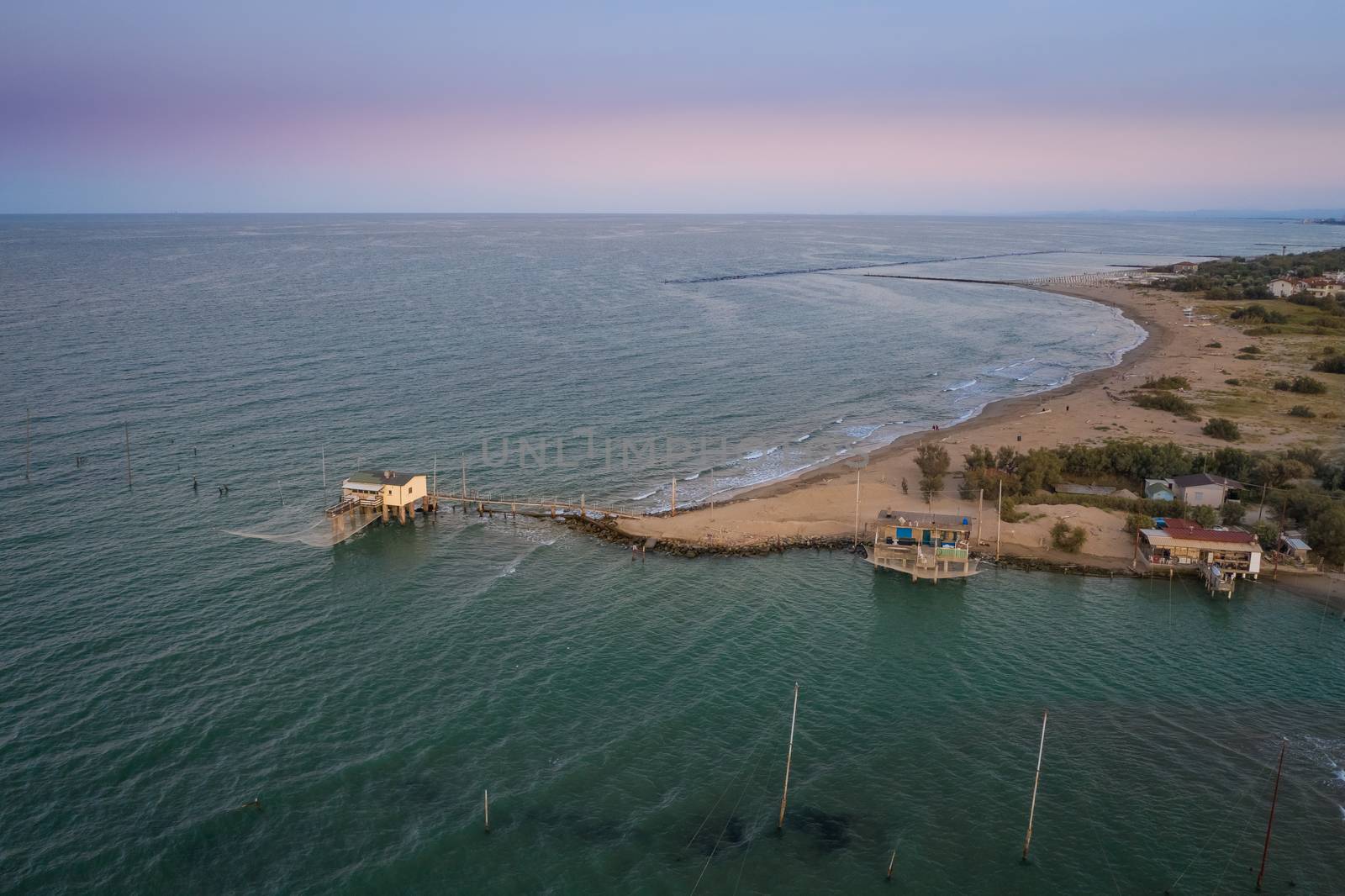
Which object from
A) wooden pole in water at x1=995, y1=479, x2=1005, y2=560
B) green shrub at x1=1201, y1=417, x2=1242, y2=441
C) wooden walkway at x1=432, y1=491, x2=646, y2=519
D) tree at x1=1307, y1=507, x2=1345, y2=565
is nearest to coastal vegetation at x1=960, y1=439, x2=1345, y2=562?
tree at x1=1307, y1=507, x2=1345, y2=565

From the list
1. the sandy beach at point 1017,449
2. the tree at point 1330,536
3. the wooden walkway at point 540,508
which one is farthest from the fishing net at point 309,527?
the tree at point 1330,536

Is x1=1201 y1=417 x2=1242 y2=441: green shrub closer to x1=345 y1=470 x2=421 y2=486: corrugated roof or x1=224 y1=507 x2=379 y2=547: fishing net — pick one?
x1=345 y1=470 x2=421 y2=486: corrugated roof

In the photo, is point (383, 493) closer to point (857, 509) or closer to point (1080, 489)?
point (857, 509)

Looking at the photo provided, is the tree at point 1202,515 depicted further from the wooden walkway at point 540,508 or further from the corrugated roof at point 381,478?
the corrugated roof at point 381,478

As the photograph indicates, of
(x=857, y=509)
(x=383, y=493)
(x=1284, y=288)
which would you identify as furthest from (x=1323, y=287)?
(x=383, y=493)

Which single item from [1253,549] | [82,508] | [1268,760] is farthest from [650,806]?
[82,508]

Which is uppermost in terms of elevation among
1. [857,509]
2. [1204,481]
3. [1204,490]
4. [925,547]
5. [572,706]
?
[1204,481]
